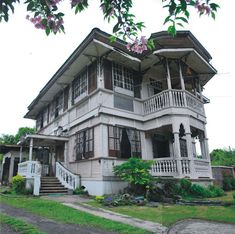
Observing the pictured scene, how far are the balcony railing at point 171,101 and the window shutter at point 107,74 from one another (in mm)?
2649

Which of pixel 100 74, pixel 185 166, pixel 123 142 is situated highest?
pixel 100 74

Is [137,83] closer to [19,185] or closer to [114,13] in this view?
[19,185]

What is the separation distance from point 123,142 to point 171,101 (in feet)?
11.5

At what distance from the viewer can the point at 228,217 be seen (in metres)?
6.31

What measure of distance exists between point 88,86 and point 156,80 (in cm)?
482

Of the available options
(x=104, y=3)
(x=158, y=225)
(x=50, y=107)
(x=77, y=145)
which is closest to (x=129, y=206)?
(x=158, y=225)

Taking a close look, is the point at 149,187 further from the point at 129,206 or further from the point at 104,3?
the point at 104,3

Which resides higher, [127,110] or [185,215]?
[127,110]

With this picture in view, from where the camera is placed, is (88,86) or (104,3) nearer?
(104,3)

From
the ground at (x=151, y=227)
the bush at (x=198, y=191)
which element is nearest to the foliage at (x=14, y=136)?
the bush at (x=198, y=191)

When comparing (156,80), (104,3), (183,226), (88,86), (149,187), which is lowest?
(183,226)

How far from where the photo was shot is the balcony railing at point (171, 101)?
41.4 feet

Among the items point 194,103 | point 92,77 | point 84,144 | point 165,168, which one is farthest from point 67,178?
point 194,103

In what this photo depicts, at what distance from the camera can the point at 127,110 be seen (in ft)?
43.9
